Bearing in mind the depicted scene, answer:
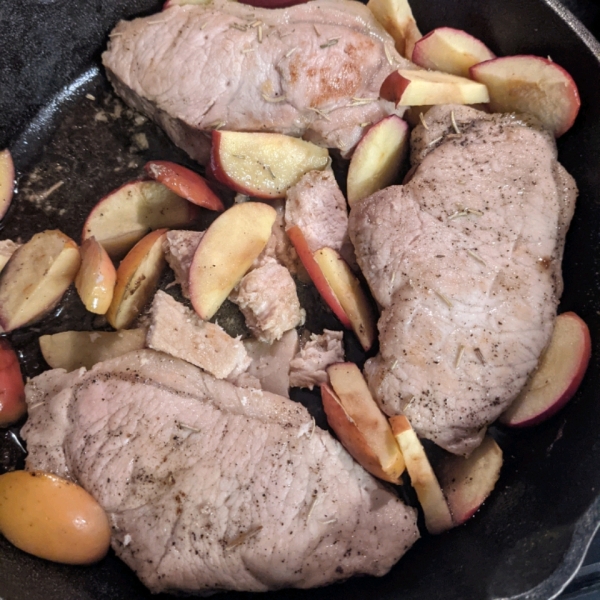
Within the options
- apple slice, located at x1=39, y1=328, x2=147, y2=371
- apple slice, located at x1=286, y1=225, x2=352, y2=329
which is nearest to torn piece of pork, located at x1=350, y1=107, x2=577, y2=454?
apple slice, located at x1=286, y1=225, x2=352, y2=329

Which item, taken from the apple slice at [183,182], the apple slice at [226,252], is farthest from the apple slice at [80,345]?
the apple slice at [183,182]

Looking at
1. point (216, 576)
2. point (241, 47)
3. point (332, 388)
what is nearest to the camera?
point (216, 576)

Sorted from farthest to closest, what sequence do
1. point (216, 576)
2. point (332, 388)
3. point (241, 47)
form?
point (241, 47)
point (332, 388)
point (216, 576)

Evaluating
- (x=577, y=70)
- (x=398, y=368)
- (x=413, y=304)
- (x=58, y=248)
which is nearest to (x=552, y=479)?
(x=398, y=368)

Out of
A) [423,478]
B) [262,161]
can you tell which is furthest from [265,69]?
[423,478]

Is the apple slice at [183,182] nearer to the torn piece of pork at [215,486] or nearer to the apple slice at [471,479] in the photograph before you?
the torn piece of pork at [215,486]

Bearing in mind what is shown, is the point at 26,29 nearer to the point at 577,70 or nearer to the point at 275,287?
the point at 275,287

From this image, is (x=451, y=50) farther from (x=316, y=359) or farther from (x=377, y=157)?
(x=316, y=359)

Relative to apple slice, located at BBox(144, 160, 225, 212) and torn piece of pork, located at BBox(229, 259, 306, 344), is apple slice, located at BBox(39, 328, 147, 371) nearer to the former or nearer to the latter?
torn piece of pork, located at BBox(229, 259, 306, 344)
